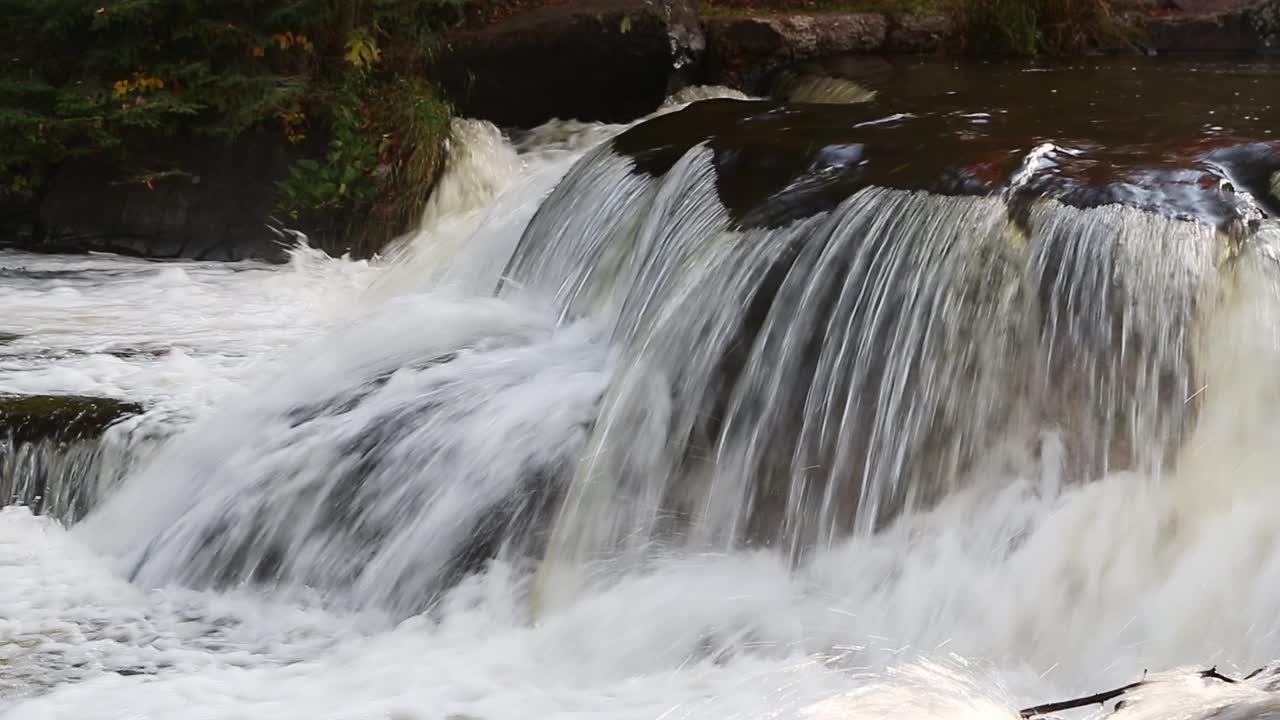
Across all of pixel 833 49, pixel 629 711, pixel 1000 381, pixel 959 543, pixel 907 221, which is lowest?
pixel 629 711

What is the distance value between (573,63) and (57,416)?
3691 mm

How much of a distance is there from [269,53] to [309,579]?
417 cm

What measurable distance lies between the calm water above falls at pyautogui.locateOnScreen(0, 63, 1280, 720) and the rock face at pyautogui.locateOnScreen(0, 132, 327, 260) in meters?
2.11

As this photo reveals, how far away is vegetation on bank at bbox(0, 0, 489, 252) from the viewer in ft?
23.3

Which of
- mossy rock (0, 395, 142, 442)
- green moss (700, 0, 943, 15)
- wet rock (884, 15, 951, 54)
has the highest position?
green moss (700, 0, 943, 15)

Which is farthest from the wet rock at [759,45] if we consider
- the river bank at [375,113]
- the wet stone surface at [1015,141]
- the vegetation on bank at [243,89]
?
the vegetation on bank at [243,89]

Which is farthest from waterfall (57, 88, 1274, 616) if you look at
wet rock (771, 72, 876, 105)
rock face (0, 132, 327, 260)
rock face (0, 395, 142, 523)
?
rock face (0, 132, 327, 260)

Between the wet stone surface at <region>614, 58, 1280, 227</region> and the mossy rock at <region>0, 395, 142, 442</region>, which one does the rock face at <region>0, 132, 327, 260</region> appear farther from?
the mossy rock at <region>0, 395, 142, 442</region>

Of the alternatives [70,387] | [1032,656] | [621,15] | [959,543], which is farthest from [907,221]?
[621,15]

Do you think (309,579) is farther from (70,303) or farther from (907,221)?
(70,303)

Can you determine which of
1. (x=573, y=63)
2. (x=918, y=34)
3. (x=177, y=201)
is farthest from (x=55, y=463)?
(x=918, y=34)

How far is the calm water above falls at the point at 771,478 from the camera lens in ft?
11.0

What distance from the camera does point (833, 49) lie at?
7.93 meters

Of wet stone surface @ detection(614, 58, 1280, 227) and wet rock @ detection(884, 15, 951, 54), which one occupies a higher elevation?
wet rock @ detection(884, 15, 951, 54)
